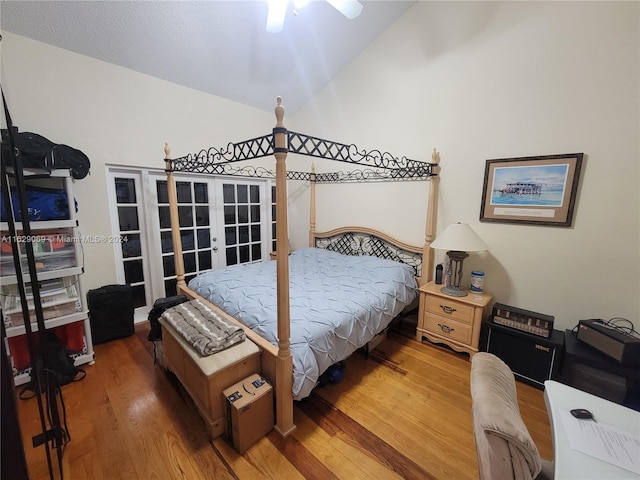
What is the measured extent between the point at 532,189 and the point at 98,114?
3989mm

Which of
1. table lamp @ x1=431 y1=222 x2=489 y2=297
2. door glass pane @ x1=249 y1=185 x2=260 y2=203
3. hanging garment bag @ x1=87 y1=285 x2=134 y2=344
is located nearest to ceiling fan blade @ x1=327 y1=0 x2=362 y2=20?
table lamp @ x1=431 y1=222 x2=489 y2=297

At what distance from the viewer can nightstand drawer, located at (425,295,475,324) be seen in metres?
2.40

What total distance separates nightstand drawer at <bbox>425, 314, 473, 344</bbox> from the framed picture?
102cm

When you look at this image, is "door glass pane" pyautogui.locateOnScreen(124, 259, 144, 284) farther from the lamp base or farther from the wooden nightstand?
the lamp base

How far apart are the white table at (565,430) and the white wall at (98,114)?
354 cm

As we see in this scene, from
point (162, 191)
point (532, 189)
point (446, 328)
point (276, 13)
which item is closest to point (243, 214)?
point (162, 191)

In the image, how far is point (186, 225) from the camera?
3.37 meters

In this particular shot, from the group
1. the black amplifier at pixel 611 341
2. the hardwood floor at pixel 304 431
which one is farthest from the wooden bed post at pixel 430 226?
the black amplifier at pixel 611 341

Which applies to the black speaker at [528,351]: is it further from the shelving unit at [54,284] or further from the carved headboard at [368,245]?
the shelving unit at [54,284]

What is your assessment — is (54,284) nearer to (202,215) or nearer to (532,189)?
(202,215)

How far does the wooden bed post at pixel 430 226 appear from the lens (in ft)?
9.17

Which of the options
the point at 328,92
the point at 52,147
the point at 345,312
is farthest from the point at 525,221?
the point at 52,147

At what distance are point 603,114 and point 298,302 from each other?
8.77 ft

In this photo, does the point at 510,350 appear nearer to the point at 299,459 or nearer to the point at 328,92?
the point at 299,459
